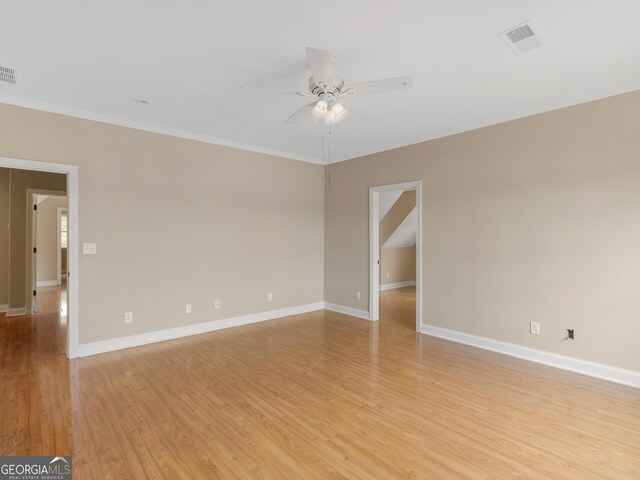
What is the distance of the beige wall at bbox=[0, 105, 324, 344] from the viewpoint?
3.60 m

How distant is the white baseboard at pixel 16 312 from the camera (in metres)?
5.34

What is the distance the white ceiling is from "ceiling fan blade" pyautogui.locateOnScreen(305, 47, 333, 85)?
25 centimetres

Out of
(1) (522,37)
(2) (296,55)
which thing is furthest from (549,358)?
(2) (296,55)

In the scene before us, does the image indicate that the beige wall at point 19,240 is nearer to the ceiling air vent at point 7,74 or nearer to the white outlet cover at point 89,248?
the white outlet cover at point 89,248

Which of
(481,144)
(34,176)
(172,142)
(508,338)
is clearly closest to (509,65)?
(481,144)

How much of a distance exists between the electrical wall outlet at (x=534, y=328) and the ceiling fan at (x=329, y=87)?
2954 millimetres

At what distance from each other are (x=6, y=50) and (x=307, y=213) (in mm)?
4138

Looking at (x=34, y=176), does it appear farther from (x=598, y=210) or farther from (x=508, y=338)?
(x=598, y=210)

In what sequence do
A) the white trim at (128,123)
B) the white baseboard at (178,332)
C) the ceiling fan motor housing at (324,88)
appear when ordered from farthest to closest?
1. the white baseboard at (178,332)
2. the white trim at (128,123)
3. the ceiling fan motor housing at (324,88)

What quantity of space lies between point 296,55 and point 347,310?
421cm

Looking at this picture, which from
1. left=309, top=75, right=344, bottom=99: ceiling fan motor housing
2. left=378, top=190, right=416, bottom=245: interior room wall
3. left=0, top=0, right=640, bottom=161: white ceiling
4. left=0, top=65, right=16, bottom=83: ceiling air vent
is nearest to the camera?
left=0, top=0, right=640, bottom=161: white ceiling
